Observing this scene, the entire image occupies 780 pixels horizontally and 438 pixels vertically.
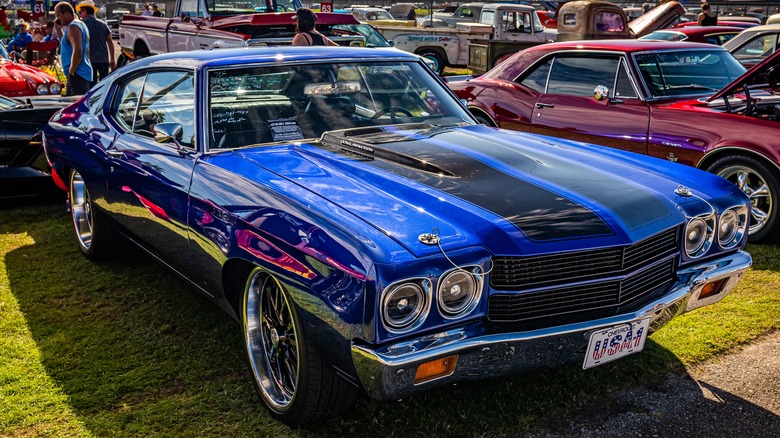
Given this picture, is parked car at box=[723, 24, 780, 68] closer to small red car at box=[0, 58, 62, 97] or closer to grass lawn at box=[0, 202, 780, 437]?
grass lawn at box=[0, 202, 780, 437]

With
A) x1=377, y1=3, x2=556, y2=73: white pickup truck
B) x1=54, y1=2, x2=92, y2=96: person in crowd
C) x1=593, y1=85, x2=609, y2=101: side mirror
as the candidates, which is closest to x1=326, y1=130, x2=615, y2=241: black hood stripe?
x1=593, y1=85, x2=609, y2=101: side mirror

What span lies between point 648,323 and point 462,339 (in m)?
0.85

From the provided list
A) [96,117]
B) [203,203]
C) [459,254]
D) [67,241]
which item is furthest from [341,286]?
[67,241]

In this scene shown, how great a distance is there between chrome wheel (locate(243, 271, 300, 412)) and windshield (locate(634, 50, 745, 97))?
4.49 m

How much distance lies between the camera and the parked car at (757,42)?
9422 mm

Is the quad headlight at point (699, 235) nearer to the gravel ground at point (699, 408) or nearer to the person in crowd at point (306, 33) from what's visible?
the gravel ground at point (699, 408)

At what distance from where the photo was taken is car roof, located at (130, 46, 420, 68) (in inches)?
159

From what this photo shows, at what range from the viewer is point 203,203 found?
347cm

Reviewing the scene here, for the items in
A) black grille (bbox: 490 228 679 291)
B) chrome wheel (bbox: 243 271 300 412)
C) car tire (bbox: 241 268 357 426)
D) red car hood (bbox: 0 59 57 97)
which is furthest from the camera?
red car hood (bbox: 0 59 57 97)

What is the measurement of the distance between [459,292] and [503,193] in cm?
58

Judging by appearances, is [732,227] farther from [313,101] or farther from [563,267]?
[313,101]

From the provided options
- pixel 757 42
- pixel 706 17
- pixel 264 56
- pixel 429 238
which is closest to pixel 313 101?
pixel 264 56

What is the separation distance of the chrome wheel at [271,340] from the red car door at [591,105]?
4.11m

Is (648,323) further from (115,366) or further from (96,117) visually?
(96,117)
